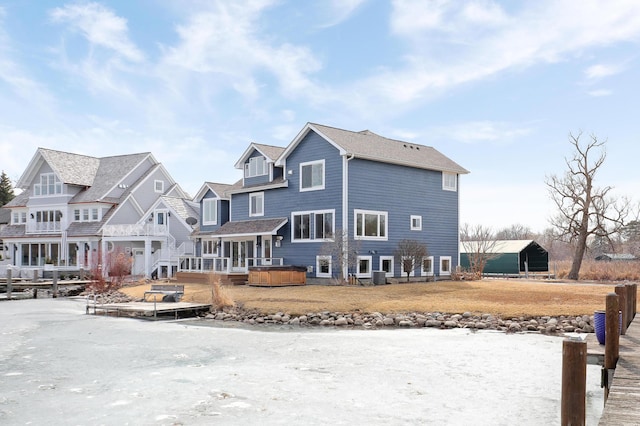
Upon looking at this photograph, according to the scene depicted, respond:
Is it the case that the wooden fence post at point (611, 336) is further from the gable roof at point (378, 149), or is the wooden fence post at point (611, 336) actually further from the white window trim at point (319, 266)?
the gable roof at point (378, 149)

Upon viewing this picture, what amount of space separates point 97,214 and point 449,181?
28.8m

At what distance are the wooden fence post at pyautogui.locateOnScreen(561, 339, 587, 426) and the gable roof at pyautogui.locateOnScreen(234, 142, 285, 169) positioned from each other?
31.0 meters

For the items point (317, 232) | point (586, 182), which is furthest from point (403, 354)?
point (586, 182)

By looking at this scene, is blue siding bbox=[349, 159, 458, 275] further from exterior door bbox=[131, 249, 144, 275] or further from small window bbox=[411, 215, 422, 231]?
exterior door bbox=[131, 249, 144, 275]

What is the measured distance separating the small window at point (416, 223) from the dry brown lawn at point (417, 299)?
5600 millimetres

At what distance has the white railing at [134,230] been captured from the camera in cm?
4516

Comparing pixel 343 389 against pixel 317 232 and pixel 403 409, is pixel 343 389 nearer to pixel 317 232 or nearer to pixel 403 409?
pixel 403 409

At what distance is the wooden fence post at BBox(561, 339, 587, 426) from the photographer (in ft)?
21.1

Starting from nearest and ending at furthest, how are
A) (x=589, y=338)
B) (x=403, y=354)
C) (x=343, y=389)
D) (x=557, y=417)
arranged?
(x=557, y=417)
(x=343, y=389)
(x=589, y=338)
(x=403, y=354)

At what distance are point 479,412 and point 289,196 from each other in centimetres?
2608

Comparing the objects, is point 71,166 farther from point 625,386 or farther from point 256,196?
point 625,386

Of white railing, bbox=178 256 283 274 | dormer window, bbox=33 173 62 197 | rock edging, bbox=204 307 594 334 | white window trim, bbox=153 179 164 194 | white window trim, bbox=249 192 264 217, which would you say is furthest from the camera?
white window trim, bbox=153 179 164 194

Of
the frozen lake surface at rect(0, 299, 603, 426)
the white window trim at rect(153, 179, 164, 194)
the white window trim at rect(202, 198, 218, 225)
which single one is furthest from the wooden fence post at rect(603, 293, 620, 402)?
the white window trim at rect(153, 179, 164, 194)

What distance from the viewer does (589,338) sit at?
518 inches
